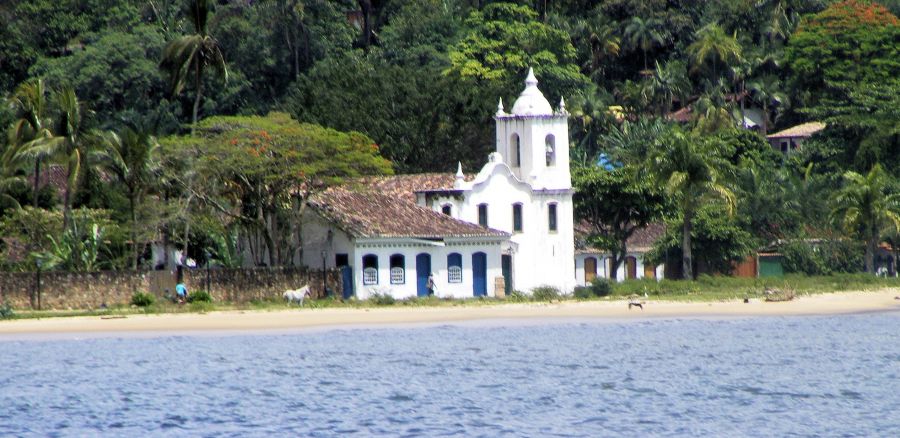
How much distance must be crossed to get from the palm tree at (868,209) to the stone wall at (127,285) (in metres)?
21.0

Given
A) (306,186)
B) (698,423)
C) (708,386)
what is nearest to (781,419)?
(698,423)

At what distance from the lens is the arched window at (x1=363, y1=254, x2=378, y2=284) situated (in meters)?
55.7

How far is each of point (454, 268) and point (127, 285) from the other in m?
11.9

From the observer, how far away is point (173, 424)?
29.5 meters

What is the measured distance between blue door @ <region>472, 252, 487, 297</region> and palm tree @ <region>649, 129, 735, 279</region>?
712cm

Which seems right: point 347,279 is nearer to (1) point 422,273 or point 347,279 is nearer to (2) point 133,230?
(1) point 422,273

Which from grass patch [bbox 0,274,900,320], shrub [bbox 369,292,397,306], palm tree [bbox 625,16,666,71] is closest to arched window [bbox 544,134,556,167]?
grass patch [bbox 0,274,900,320]

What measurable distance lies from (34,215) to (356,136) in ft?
36.3

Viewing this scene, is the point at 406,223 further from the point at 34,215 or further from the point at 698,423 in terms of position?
the point at 698,423

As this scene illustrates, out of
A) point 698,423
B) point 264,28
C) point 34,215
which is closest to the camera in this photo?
point 698,423

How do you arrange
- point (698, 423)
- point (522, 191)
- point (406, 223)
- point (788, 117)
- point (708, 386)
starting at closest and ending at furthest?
point (698, 423)
point (708, 386)
point (406, 223)
point (522, 191)
point (788, 117)

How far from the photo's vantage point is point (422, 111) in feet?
250

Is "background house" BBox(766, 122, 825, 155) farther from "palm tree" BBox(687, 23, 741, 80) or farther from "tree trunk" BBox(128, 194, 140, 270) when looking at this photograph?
"tree trunk" BBox(128, 194, 140, 270)

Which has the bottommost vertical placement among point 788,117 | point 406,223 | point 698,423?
point 698,423
